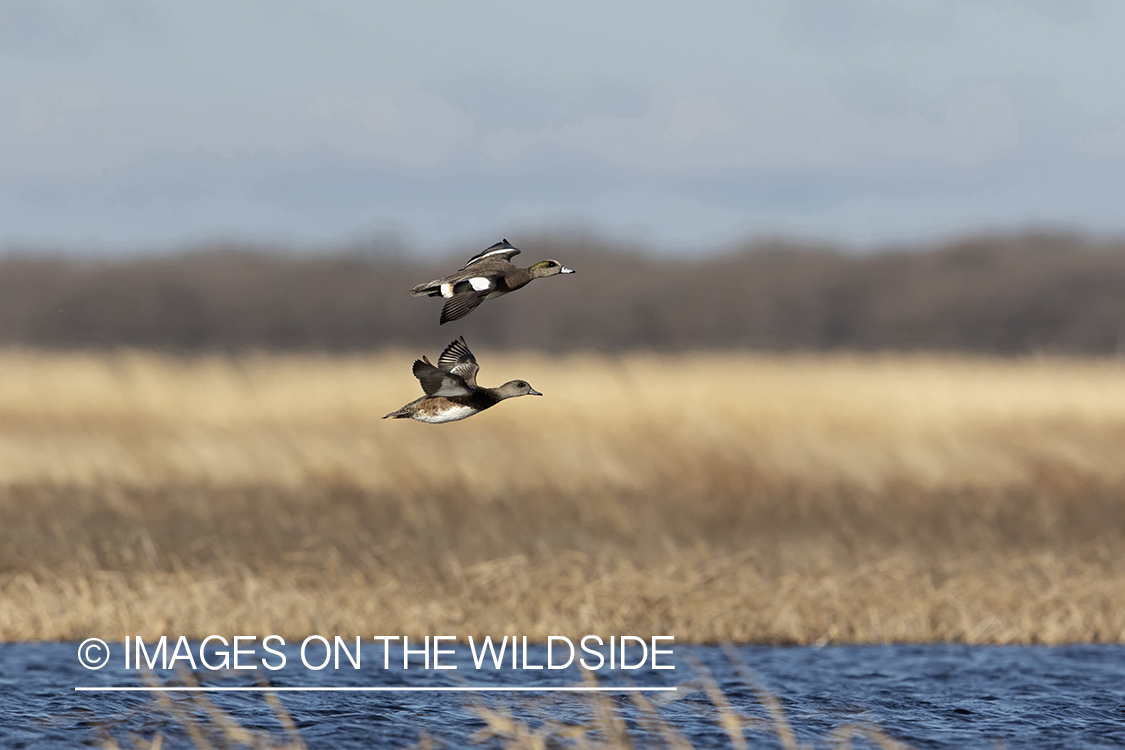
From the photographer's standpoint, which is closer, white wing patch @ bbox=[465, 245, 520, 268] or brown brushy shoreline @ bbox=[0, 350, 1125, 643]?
white wing patch @ bbox=[465, 245, 520, 268]

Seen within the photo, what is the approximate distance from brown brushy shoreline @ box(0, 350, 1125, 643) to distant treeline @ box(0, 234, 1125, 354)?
69.7m

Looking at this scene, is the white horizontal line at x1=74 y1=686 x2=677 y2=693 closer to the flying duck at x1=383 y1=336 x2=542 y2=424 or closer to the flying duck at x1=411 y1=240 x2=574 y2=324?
the flying duck at x1=383 y1=336 x2=542 y2=424

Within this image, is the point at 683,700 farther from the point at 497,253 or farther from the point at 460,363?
the point at 497,253

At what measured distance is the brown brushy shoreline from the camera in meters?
14.5

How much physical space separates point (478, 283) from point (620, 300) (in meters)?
106

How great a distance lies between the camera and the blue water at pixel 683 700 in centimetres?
1058

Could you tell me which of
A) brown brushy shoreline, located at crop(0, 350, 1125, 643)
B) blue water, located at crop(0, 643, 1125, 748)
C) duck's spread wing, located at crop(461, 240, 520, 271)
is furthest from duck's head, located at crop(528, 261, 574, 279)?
brown brushy shoreline, located at crop(0, 350, 1125, 643)

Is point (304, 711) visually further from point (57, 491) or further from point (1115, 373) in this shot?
point (1115, 373)

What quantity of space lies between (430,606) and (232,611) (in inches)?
75.5

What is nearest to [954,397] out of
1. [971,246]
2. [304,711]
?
[304,711]

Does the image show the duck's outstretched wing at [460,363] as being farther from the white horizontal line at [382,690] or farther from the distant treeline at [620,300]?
the distant treeline at [620,300]

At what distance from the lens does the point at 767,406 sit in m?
24.2

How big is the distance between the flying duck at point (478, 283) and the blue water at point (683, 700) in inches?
209


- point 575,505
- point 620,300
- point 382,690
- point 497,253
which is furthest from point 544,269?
point 620,300
